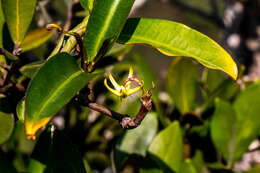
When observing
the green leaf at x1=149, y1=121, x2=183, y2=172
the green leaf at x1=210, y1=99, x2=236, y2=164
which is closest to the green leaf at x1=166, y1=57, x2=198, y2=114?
the green leaf at x1=210, y1=99, x2=236, y2=164

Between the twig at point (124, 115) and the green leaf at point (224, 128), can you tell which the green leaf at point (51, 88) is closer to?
the twig at point (124, 115)

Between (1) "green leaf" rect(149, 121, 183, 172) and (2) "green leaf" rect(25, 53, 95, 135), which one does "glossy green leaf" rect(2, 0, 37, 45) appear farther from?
(1) "green leaf" rect(149, 121, 183, 172)

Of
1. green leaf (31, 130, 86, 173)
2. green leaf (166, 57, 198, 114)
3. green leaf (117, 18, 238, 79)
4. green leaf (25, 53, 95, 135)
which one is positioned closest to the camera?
green leaf (25, 53, 95, 135)

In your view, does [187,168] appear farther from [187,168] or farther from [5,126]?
[5,126]

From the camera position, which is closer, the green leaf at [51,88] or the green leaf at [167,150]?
the green leaf at [51,88]

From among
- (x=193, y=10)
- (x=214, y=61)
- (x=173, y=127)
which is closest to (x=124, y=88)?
(x=214, y=61)

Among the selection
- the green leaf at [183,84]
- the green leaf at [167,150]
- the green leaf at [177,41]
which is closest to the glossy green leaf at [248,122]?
the green leaf at [183,84]
